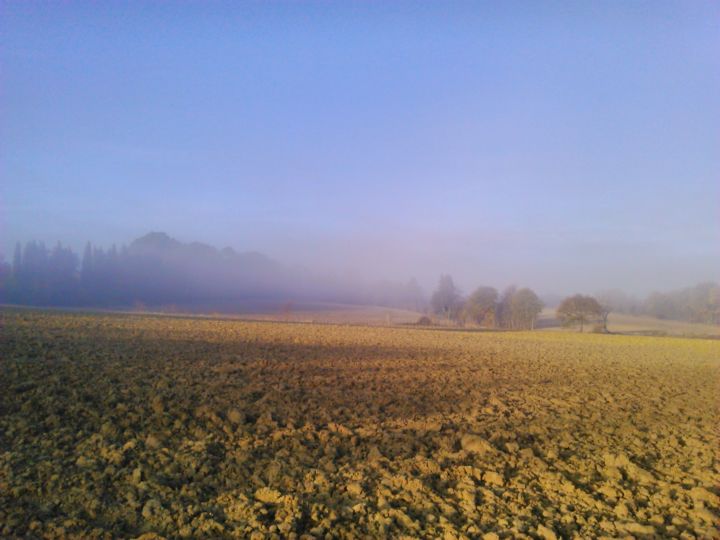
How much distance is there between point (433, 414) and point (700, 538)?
177 inches

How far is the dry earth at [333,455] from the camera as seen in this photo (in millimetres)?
4391

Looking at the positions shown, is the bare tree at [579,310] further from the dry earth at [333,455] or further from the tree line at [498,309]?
the dry earth at [333,455]

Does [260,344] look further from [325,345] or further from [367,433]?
[367,433]

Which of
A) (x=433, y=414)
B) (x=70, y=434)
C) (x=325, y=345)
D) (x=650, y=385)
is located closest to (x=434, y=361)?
(x=325, y=345)

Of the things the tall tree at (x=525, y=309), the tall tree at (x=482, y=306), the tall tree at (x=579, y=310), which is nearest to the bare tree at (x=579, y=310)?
the tall tree at (x=579, y=310)

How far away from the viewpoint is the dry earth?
4391 mm

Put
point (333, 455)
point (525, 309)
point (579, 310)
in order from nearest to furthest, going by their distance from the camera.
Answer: point (333, 455) → point (579, 310) → point (525, 309)

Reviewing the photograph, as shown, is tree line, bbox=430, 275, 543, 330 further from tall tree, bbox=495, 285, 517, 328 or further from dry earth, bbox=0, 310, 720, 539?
dry earth, bbox=0, 310, 720, 539

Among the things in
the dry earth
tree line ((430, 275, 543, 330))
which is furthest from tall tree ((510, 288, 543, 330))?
the dry earth

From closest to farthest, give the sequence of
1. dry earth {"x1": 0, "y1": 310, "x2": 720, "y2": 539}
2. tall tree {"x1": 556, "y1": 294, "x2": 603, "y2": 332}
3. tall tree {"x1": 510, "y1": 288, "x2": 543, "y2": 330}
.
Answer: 1. dry earth {"x1": 0, "y1": 310, "x2": 720, "y2": 539}
2. tall tree {"x1": 556, "y1": 294, "x2": 603, "y2": 332}
3. tall tree {"x1": 510, "y1": 288, "x2": 543, "y2": 330}

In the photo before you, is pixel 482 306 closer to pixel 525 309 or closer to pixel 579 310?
pixel 525 309

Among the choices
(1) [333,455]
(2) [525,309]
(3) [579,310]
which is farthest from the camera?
(2) [525,309]

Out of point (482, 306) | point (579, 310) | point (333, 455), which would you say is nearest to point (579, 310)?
point (579, 310)

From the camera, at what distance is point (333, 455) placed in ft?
19.6
